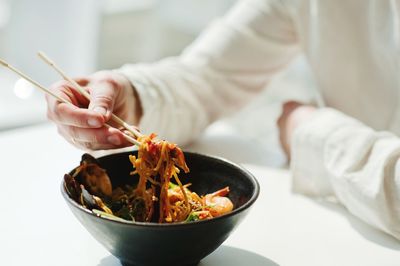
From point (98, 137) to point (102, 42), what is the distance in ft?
5.03

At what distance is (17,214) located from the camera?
2.92 ft

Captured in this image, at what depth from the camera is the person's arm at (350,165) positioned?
2.81ft

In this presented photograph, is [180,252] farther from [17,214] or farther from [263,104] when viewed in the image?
[263,104]

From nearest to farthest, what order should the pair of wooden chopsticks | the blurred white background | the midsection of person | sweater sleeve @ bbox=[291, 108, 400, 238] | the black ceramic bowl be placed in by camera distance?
1. the black ceramic bowl
2. the pair of wooden chopsticks
3. sweater sleeve @ bbox=[291, 108, 400, 238]
4. the midsection of person
5. the blurred white background

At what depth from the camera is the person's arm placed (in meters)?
0.85

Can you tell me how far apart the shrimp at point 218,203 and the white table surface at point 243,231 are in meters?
0.07

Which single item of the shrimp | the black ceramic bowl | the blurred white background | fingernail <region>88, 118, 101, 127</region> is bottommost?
the blurred white background

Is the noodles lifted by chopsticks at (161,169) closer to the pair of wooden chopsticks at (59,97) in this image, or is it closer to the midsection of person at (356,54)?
the pair of wooden chopsticks at (59,97)

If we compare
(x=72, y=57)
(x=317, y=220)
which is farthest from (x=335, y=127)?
(x=72, y=57)

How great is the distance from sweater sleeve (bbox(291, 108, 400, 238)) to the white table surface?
0.03 meters

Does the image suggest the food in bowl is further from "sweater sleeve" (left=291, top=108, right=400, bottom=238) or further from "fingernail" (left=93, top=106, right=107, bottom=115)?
"sweater sleeve" (left=291, top=108, right=400, bottom=238)

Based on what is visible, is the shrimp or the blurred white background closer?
the shrimp

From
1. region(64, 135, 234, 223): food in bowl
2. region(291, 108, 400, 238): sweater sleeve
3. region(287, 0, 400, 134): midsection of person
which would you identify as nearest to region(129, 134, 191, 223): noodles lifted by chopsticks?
region(64, 135, 234, 223): food in bowl

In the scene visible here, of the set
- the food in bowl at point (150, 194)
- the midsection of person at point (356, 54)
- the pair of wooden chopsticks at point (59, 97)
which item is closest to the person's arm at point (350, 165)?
the midsection of person at point (356, 54)
